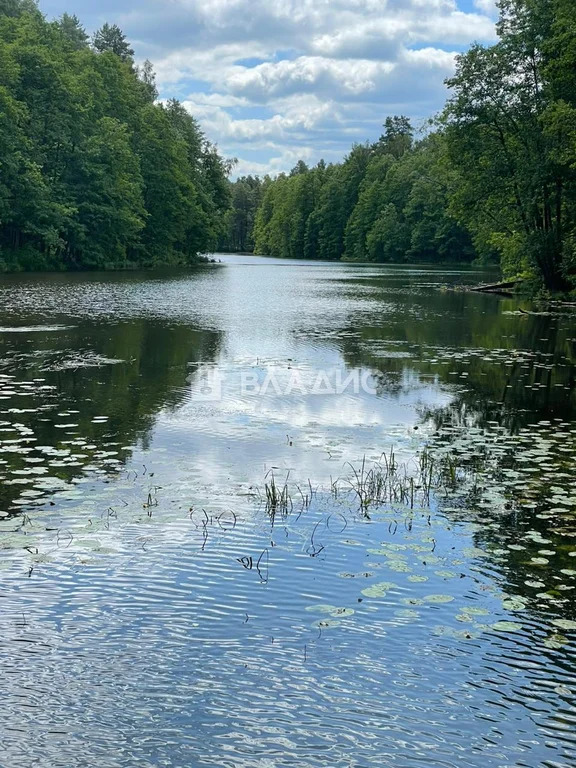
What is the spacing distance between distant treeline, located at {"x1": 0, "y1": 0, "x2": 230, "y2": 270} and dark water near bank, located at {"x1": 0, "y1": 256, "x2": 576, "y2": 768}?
146ft

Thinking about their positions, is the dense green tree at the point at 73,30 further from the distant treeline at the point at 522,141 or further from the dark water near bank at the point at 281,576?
the dark water near bank at the point at 281,576

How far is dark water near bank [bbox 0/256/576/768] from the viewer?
15.5ft

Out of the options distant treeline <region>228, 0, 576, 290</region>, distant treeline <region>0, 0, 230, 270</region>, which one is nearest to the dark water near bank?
distant treeline <region>228, 0, 576, 290</region>

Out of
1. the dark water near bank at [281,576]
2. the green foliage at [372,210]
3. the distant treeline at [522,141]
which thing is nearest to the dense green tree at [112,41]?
the green foliage at [372,210]

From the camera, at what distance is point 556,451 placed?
1142 centimetres

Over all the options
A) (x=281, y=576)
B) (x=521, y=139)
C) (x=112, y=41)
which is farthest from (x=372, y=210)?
(x=281, y=576)

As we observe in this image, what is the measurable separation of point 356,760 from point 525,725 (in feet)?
3.48

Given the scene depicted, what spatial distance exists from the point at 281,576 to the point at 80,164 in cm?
6276

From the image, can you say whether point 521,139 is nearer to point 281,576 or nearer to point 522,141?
point 522,141

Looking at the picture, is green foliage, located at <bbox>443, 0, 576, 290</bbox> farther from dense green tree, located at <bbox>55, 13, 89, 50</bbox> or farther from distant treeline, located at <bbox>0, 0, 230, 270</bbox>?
dense green tree, located at <bbox>55, 13, 89, 50</bbox>

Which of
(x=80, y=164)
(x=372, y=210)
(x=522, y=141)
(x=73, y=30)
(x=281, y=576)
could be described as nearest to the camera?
(x=281, y=576)

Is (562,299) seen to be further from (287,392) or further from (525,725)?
(525,725)

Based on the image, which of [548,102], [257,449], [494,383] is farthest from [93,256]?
[257,449]

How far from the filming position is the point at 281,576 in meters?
6.93
